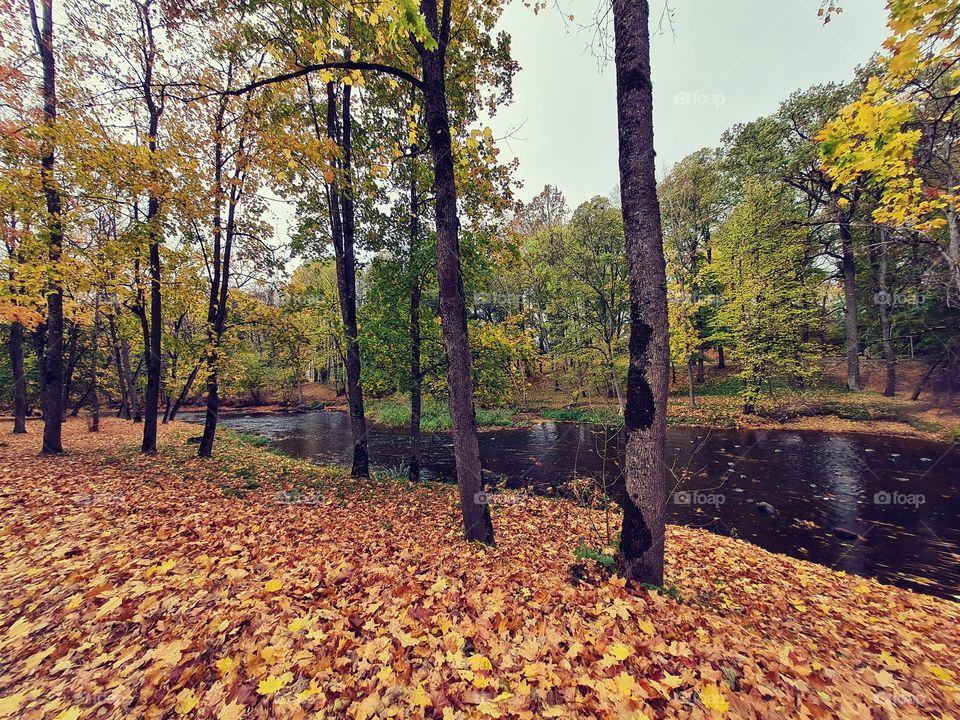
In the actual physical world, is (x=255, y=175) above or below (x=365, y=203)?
above

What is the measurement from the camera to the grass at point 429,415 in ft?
80.5

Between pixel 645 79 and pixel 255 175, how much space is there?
41.6 ft

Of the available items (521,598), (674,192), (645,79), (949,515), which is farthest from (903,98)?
(674,192)

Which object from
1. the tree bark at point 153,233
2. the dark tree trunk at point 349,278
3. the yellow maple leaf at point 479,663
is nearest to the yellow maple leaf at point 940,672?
the yellow maple leaf at point 479,663

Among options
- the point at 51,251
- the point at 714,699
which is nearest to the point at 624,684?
the point at 714,699

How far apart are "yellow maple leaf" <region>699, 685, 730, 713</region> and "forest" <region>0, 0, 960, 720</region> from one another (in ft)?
0.05

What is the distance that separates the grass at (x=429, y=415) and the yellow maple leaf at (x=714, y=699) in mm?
20610

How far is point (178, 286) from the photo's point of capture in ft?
38.4

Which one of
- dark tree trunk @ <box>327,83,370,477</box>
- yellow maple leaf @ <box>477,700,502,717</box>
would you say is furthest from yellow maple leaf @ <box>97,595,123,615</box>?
dark tree trunk @ <box>327,83,370,477</box>

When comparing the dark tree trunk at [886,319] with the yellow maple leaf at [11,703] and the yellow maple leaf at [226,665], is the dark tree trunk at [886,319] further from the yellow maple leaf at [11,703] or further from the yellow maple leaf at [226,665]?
the yellow maple leaf at [11,703]

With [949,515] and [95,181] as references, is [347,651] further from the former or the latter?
[949,515]

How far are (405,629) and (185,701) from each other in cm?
159

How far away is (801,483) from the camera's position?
35.8 feet

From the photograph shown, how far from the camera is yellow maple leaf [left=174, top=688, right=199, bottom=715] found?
229 centimetres
